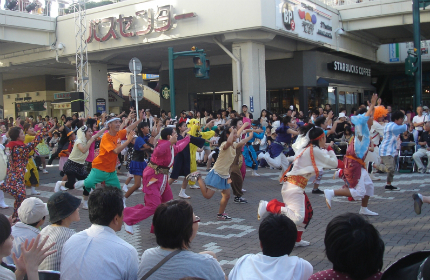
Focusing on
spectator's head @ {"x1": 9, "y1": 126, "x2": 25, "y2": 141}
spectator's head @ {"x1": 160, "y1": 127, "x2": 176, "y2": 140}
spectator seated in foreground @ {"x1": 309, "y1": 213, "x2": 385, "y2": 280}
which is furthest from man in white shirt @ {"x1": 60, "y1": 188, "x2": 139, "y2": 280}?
spectator's head @ {"x1": 9, "y1": 126, "x2": 25, "y2": 141}

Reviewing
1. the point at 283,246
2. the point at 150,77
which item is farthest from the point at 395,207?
the point at 150,77

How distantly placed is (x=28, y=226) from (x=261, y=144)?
10636mm

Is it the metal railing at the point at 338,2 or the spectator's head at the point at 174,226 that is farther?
the metal railing at the point at 338,2

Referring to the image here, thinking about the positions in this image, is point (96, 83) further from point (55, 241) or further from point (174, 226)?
point (174, 226)

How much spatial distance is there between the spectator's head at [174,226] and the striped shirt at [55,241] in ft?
3.22

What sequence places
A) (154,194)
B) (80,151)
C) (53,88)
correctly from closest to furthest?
(154,194) < (80,151) < (53,88)

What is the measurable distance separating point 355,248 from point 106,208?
1.83 meters

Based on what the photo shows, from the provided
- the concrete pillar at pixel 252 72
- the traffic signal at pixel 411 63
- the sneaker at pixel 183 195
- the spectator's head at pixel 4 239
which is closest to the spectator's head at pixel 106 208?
the spectator's head at pixel 4 239

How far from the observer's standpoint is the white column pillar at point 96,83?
22391 mm

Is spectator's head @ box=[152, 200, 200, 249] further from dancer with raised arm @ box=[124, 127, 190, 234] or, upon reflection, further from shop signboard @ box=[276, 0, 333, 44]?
shop signboard @ box=[276, 0, 333, 44]

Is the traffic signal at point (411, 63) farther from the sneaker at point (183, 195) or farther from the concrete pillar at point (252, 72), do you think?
the sneaker at point (183, 195)

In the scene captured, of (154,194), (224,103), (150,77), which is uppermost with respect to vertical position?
(150,77)

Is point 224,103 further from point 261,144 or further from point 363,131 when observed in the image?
point 363,131

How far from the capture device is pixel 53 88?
3062 cm
